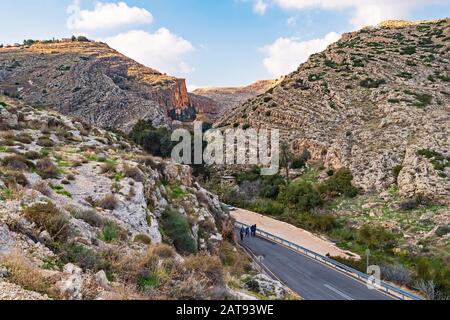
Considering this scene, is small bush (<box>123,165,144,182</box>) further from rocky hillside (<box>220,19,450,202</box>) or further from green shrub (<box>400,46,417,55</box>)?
green shrub (<box>400,46,417,55</box>)

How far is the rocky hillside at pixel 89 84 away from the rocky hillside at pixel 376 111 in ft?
65.4

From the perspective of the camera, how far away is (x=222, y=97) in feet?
467

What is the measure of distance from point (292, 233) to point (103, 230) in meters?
24.0

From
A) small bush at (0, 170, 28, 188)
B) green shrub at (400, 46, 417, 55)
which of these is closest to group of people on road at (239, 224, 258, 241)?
small bush at (0, 170, 28, 188)

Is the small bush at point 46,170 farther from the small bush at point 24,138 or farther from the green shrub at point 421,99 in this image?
the green shrub at point 421,99

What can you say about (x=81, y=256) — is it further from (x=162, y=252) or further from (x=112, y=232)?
(x=112, y=232)

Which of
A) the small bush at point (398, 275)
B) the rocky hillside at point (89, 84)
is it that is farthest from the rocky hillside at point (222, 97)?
the small bush at point (398, 275)

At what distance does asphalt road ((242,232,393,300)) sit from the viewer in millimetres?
17750

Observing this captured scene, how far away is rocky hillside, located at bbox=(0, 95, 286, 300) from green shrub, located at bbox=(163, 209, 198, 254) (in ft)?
0.13

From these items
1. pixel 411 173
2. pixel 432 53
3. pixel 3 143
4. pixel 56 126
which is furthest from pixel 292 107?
pixel 3 143

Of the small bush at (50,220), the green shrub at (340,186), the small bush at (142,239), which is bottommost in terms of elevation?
the green shrub at (340,186)

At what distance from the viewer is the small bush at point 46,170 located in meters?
14.4

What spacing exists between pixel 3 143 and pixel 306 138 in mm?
36520
